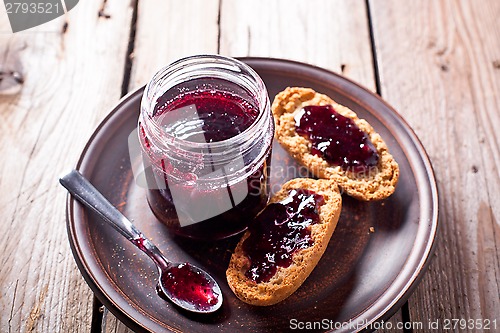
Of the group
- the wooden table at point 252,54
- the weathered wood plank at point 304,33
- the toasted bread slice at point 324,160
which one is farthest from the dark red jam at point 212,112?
the weathered wood plank at point 304,33

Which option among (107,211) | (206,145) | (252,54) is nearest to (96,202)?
(107,211)

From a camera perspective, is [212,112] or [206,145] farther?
[212,112]

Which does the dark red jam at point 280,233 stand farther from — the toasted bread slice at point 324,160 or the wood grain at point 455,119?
the wood grain at point 455,119

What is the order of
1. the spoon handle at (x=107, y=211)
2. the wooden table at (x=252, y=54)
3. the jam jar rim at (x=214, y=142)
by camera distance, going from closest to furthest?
the jam jar rim at (x=214, y=142)
the spoon handle at (x=107, y=211)
the wooden table at (x=252, y=54)

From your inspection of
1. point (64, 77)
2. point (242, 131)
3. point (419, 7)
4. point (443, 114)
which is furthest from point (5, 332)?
point (419, 7)

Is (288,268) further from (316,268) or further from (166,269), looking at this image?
(166,269)

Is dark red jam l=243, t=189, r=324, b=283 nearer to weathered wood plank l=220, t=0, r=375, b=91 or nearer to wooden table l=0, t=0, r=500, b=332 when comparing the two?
wooden table l=0, t=0, r=500, b=332
